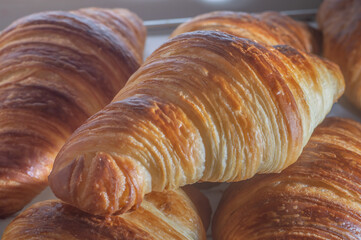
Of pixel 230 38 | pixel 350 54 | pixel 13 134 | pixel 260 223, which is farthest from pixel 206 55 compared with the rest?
pixel 350 54

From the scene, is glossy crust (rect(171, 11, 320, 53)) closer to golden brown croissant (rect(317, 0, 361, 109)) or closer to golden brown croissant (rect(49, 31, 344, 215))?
golden brown croissant (rect(317, 0, 361, 109))

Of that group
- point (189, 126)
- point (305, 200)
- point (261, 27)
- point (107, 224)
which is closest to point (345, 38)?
point (261, 27)

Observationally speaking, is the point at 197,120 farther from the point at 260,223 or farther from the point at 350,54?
the point at 350,54

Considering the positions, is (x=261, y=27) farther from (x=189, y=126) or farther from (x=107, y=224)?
(x=107, y=224)

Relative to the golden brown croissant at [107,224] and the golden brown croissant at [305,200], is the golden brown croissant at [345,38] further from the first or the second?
the golden brown croissant at [107,224]

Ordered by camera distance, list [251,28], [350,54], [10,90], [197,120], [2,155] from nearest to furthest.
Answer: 1. [197,120]
2. [2,155]
3. [10,90]
4. [251,28]
5. [350,54]

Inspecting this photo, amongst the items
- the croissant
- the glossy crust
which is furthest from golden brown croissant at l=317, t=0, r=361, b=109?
the croissant
